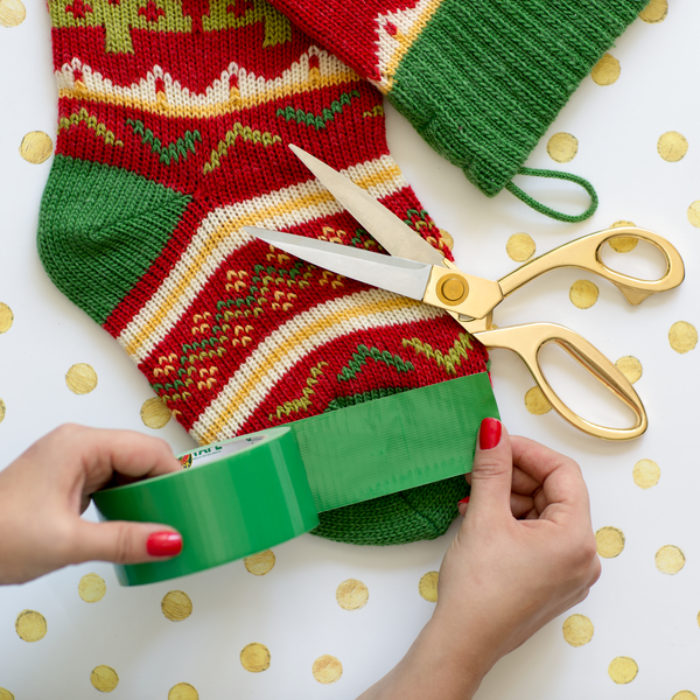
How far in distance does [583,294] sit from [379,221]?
0.28 metres

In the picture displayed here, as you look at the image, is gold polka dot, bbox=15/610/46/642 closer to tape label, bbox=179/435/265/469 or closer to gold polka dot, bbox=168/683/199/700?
gold polka dot, bbox=168/683/199/700

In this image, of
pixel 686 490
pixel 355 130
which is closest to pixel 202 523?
pixel 355 130

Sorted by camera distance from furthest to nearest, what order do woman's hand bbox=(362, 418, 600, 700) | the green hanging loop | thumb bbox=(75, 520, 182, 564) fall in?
1. the green hanging loop
2. woman's hand bbox=(362, 418, 600, 700)
3. thumb bbox=(75, 520, 182, 564)

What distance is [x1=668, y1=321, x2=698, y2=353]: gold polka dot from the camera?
0.88 m

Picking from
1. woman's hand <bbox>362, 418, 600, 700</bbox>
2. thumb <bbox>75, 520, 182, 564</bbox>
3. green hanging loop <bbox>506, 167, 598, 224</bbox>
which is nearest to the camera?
thumb <bbox>75, 520, 182, 564</bbox>

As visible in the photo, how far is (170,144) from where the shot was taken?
0.88 m

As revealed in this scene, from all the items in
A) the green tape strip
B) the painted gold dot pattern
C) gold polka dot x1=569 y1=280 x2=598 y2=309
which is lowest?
the green tape strip

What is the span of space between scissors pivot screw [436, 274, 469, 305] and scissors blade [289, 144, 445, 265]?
0.08 feet

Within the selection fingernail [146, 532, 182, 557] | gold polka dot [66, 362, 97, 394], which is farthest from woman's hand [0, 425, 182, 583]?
gold polka dot [66, 362, 97, 394]

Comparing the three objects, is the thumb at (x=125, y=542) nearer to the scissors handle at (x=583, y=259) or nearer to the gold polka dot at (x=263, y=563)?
the gold polka dot at (x=263, y=563)

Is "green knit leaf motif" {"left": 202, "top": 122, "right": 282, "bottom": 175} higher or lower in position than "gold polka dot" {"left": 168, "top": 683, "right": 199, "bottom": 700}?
higher

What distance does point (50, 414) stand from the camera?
0.90m

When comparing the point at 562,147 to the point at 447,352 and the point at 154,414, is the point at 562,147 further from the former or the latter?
the point at 154,414

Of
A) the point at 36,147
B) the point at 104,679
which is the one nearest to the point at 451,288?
the point at 36,147
